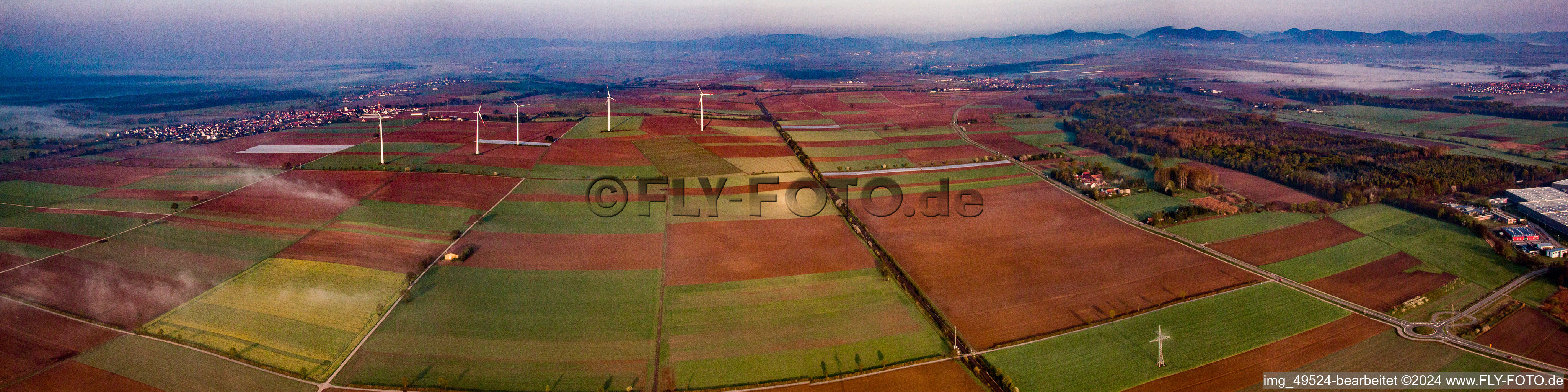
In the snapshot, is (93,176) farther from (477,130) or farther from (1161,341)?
(1161,341)

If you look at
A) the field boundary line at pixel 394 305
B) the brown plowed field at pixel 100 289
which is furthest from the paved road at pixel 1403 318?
the brown plowed field at pixel 100 289

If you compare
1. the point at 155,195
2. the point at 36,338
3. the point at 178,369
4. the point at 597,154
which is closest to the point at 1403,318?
the point at 178,369

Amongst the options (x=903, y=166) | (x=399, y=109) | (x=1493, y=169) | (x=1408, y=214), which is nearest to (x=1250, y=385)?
(x=1408, y=214)

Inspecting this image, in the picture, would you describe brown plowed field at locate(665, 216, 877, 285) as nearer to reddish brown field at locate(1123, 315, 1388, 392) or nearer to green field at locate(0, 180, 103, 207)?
reddish brown field at locate(1123, 315, 1388, 392)

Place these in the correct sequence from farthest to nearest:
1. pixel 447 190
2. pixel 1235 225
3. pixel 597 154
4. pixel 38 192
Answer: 1. pixel 597 154
2. pixel 447 190
3. pixel 38 192
4. pixel 1235 225

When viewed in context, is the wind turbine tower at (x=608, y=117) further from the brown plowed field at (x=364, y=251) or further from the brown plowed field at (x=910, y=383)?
the brown plowed field at (x=910, y=383)

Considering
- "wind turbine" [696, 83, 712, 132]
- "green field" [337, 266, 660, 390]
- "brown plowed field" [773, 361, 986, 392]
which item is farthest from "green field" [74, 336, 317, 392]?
"wind turbine" [696, 83, 712, 132]

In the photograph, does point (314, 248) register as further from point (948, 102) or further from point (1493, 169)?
point (948, 102)
